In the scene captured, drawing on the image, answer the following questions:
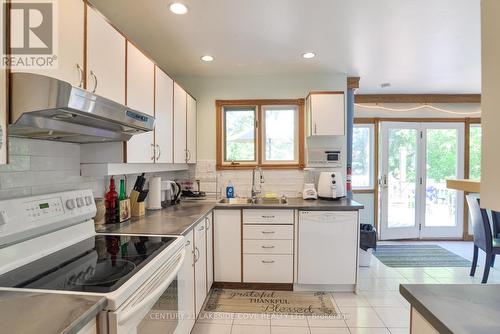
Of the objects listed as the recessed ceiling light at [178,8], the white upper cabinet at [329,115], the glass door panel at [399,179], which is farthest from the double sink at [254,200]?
the glass door panel at [399,179]

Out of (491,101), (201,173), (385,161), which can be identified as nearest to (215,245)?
(201,173)

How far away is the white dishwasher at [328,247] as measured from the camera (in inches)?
107

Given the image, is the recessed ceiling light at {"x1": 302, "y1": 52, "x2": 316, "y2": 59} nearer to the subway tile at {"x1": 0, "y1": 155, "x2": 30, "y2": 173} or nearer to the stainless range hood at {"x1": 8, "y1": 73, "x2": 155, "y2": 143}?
the stainless range hood at {"x1": 8, "y1": 73, "x2": 155, "y2": 143}

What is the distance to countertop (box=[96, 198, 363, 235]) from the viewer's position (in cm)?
178

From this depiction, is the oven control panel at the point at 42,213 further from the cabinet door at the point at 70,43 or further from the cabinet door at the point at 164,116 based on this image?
the cabinet door at the point at 164,116

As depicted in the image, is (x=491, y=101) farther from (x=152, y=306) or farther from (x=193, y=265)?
(x=193, y=265)

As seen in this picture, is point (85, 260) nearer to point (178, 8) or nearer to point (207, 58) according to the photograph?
point (178, 8)

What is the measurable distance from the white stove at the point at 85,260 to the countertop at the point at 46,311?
49mm

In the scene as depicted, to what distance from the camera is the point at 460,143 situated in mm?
4520

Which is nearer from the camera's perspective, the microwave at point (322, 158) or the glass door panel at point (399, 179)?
the microwave at point (322, 158)

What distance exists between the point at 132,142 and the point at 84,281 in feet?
3.26

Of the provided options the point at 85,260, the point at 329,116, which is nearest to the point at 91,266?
the point at 85,260

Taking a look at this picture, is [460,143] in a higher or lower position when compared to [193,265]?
higher

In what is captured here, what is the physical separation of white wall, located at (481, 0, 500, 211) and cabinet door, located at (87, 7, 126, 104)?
5.18ft
